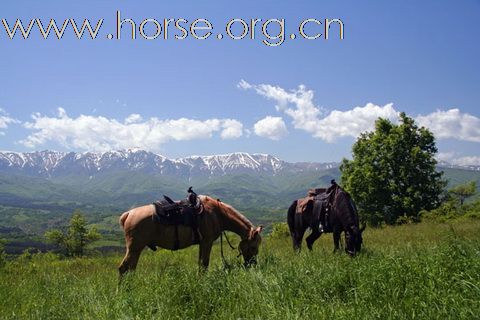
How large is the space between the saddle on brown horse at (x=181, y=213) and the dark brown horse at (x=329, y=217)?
3854 millimetres

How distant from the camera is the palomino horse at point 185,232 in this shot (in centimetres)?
905

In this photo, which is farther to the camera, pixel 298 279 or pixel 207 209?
pixel 207 209

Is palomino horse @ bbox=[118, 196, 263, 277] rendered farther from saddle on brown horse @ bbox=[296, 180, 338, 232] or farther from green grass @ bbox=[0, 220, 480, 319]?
saddle on brown horse @ bbox=[296, 180, 338, 232]

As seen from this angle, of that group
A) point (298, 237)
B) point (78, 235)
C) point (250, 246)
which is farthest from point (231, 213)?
point (78, 235)

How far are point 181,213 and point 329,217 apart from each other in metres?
4.94

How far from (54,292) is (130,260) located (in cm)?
232

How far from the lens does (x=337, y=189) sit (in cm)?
1151

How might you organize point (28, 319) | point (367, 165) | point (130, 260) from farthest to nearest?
point (367, 165) < point (130, 260) < point (28, 319)

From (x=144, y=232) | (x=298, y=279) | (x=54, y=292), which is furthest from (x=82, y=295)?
(x=298, y=279)

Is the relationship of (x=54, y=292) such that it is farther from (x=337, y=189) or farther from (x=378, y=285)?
(x=337, y=189)

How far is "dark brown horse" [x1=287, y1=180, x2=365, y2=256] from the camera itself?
377 inches

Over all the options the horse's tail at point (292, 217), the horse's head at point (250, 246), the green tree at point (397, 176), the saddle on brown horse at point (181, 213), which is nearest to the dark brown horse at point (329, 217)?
the horse's tail at point (292, 217)

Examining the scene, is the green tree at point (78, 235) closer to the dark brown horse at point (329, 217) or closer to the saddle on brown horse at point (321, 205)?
the dark brown horse at point (329, 217)

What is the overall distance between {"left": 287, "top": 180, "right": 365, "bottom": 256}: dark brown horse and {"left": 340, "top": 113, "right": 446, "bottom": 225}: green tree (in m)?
26.5
